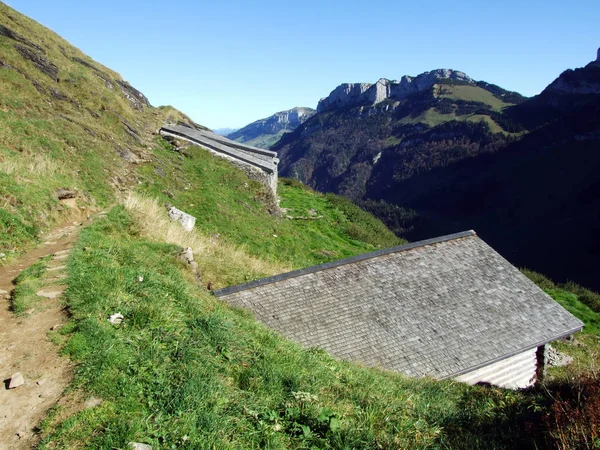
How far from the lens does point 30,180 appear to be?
1152 centimetres

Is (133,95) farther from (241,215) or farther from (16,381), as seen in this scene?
(16,381)

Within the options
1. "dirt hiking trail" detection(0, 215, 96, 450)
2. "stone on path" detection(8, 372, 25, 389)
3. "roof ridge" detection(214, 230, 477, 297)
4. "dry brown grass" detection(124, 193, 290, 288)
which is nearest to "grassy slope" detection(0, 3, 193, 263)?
"dry brown grass" detection(124, 193, 290, 288)

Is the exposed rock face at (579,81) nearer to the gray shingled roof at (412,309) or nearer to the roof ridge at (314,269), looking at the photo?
the roof ridge at (314,269)

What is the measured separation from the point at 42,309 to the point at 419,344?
8.64 meters

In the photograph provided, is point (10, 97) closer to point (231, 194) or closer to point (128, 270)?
point (231, 194)

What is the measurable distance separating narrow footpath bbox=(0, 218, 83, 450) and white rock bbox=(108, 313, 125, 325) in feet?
2.18

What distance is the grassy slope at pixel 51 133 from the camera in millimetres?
10391

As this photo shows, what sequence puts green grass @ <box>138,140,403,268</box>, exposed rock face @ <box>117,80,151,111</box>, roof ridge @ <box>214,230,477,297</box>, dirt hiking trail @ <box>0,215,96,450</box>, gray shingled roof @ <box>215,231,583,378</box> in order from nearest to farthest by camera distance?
1. dirt hiking trail @ <box>0,215,96,450</box>
2. gray shingled roof @ <box>215,231,583,378</box>
3. roof ridge @ <box>214,230,477,297</box>
4. green grass @ <box>138,140,403,268</box>
5. exposed rock face @ <box>117,80,151,111</box>

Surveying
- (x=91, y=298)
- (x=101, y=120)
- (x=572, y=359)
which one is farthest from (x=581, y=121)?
(x=91, y=298)

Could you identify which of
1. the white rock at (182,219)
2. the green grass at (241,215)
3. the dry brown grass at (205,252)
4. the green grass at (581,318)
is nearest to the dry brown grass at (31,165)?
the dry brown grass at (205,252)

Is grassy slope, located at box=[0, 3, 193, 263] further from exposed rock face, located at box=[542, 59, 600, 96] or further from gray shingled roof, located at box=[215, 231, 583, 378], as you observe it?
exposed rock face, located at box=[542, 59, 600, 96]

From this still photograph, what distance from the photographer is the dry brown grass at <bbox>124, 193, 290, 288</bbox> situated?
41.0ft

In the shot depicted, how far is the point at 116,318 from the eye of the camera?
19.2 ft

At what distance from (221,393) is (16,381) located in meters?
2.38
